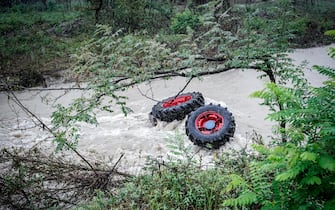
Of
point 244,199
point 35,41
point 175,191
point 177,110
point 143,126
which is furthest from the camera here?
point 35,41

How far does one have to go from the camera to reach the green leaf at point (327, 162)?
1836 mm

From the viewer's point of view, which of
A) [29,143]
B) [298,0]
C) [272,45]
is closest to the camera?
[272,45]

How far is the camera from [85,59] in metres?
5.44

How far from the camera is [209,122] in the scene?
24.1ft

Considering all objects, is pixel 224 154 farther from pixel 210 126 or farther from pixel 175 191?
pixel 210 126

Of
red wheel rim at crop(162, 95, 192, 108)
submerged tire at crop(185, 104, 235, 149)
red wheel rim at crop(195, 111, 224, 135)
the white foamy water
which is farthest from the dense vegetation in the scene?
red wheel rim at crop(162, 95, 192, 108)

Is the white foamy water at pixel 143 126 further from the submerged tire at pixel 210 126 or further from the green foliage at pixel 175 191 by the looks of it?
the green foliage at pixel 175 191

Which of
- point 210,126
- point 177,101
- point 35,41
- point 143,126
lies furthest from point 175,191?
point 35,41

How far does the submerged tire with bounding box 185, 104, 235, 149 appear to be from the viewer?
6779 millimetres

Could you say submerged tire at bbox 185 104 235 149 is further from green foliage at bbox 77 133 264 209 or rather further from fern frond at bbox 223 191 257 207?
fern frond at bbox 223 191 257 207

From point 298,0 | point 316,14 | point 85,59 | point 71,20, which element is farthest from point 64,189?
point 298,0

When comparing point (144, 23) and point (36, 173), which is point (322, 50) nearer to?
point (144, 23)

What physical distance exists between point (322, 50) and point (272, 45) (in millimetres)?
11402

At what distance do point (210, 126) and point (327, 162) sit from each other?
5406 mm
